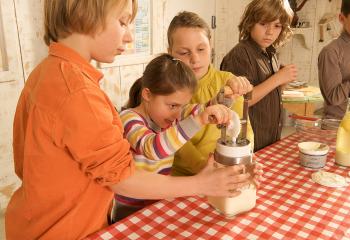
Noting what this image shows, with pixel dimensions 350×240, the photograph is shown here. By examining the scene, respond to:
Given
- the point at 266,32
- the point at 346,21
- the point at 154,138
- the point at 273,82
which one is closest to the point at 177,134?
the point at 154,138

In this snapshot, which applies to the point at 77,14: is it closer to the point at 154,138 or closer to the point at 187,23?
the point at 154,138

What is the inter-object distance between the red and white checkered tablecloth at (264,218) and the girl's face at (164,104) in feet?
0.99

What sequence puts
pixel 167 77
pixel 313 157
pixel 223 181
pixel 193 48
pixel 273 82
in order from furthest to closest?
pixel 273 82 < pixel 193 48 < pixel 313 157 < pixel 167 77 < pixel 223 181

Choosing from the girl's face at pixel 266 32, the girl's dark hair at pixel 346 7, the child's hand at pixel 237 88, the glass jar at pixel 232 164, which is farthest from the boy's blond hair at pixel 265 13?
the glass jar at pixel 232 164

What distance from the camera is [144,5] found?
3.07 m

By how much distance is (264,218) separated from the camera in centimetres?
94

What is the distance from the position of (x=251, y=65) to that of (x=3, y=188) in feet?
6.38

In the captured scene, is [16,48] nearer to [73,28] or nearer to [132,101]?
[132,101]

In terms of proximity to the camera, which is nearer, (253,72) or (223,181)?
(223,181)

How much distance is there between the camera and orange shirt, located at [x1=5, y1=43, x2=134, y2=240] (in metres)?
0.74

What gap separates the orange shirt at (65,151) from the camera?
29.2 inches

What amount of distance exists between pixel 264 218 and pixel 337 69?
1.26 m

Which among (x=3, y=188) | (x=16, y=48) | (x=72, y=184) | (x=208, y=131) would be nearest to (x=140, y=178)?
(x=72, y=184)

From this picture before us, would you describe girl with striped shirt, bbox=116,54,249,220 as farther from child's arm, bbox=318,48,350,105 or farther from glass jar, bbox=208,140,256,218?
child's arm, bbox=318,48,350,105
